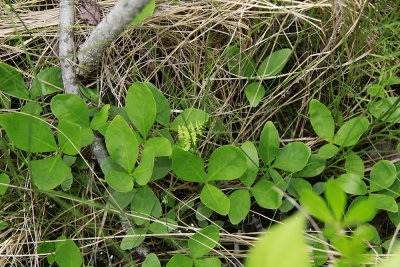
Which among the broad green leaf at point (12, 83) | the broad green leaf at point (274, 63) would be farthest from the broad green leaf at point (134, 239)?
the broad green leaf at point (274, 63)

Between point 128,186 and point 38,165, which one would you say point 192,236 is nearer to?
point 128,186

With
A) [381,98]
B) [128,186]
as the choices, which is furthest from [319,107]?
[128,186]

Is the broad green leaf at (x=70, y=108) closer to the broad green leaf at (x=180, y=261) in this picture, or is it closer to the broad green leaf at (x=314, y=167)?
the broad green leaf at (x=180, y=261)

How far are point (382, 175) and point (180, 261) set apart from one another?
3.05 feet

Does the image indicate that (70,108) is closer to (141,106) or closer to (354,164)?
(141,106)

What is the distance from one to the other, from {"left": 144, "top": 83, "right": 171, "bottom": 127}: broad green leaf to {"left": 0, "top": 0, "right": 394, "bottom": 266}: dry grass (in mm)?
84

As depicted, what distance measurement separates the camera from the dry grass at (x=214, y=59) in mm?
1524

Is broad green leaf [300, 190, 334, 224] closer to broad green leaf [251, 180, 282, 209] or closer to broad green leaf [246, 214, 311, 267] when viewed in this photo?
broad green leaf [246, 214, 311, 267]

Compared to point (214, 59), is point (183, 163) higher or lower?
lower

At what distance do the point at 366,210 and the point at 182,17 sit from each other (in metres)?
1.44

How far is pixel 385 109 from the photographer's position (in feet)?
4.94

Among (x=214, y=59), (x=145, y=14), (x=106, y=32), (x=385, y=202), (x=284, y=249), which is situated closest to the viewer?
(x=284, y=249)

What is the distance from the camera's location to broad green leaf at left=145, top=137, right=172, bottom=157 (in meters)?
1.34

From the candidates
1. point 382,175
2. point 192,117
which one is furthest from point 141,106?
point 382,175
